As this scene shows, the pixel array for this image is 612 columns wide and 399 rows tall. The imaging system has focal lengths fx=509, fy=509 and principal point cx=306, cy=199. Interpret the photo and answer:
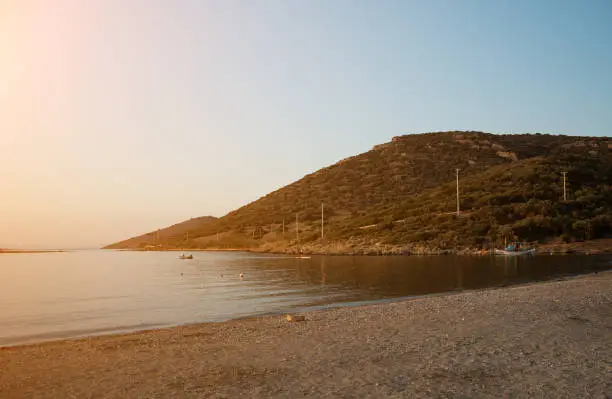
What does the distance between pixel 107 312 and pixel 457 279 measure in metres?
25.6

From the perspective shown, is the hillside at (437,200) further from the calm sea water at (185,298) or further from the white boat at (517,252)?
the calm sea water at (185,298)

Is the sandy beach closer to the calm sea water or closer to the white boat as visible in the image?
the calm sea water

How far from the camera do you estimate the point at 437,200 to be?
355 feet

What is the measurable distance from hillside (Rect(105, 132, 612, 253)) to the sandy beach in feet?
225

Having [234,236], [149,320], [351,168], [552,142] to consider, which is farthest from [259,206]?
[149,320]

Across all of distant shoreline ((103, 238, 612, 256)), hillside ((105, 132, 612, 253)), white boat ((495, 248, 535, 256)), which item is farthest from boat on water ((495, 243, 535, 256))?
hillside ((105, 132, 612, 253))

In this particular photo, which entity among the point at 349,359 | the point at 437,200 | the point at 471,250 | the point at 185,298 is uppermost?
the point at 437,200

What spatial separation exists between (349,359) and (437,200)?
99694 mm

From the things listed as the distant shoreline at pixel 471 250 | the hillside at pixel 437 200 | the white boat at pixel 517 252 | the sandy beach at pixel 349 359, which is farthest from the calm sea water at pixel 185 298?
the hillside at pixel 437 200

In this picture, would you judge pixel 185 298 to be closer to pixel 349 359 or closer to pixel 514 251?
pixel 349 359

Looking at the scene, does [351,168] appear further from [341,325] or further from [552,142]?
[341,325]

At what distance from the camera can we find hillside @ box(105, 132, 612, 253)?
86438 mm

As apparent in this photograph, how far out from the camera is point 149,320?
913 inches

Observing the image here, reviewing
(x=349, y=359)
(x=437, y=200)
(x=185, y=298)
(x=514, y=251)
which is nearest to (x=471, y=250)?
(x=514, y=251)
